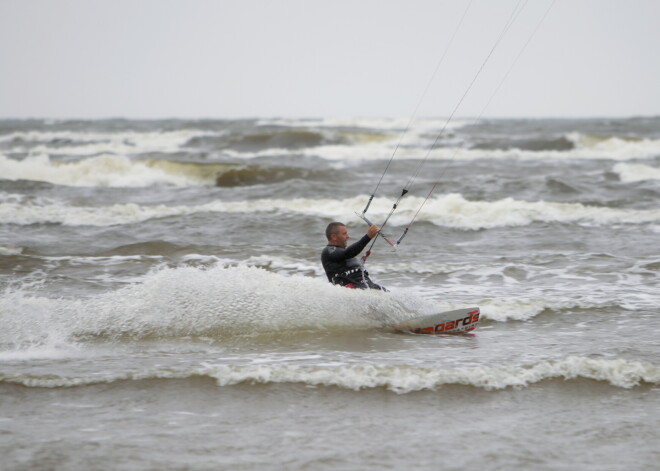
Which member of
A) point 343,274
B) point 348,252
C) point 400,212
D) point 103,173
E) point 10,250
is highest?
point 103,173

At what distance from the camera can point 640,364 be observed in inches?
280

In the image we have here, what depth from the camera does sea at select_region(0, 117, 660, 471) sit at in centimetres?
539

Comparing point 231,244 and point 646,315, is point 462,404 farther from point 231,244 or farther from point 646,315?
point 231,244

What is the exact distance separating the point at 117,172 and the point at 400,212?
1643cm

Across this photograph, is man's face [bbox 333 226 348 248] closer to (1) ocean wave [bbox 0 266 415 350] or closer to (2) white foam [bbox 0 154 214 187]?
(1) ocean wave [bbox 0 266 415 350]

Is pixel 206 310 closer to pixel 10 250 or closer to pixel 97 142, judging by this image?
pixel 10 250

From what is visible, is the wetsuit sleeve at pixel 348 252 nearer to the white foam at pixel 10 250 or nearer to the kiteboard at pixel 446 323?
the kiteboard at pixel 446 323

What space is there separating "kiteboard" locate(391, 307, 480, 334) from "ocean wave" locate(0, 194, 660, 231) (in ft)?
29.5

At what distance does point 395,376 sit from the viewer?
682 centimetres

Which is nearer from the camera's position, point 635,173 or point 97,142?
point 635,173

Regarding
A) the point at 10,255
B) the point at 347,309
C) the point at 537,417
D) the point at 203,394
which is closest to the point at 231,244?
the point at 10,255

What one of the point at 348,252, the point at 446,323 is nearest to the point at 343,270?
the point at 348,252

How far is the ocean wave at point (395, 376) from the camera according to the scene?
670cm

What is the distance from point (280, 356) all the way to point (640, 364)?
3446mm
